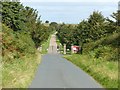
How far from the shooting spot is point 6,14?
34500mm

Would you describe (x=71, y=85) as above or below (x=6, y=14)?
below

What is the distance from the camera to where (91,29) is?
173 feet

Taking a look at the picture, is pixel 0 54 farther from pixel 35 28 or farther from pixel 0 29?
pixel 35 28

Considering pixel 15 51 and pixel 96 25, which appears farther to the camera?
pixel 96 25

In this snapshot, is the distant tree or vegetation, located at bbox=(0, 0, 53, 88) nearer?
vegetation, located at bbox=(0, 0, 53, 88)

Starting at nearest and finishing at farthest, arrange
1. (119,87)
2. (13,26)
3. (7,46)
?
(119,87)
(7,46)
(13,26)

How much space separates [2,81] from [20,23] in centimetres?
2367

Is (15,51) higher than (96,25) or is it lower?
lower

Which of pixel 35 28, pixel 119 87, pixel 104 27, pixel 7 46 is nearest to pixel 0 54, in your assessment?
pixel 7 46

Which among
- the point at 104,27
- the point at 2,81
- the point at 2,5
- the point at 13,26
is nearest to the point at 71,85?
the point at 2,81

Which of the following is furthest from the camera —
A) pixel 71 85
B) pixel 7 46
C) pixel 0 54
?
pixel 7 46

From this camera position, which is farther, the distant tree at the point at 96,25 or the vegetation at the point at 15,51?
the distant tree at the point at 96,25

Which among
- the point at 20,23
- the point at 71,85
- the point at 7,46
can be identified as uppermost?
the point at 20,23

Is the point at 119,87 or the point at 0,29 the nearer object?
the point at 119,87
